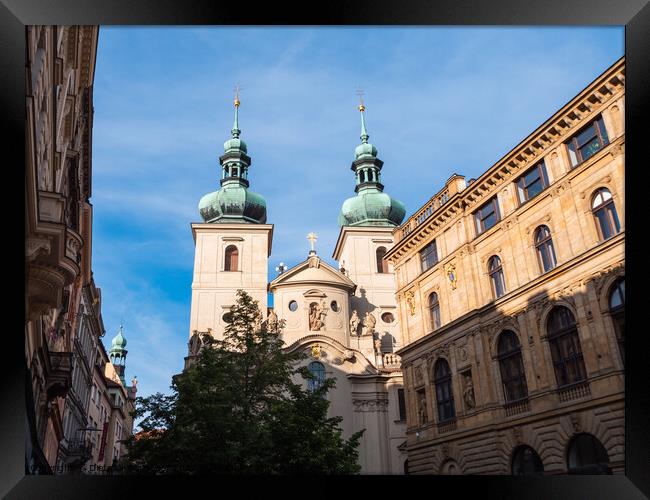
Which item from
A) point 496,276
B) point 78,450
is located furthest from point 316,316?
point 496,276

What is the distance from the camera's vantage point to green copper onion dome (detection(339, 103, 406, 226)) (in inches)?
2099

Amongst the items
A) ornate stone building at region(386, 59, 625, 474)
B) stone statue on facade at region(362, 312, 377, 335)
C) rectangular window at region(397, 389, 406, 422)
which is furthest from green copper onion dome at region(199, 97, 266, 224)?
ornate stone building at region(386, 59, 625, 474)

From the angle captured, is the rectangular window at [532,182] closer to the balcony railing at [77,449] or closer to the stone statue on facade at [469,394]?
the stone statue on facade at [469,394]

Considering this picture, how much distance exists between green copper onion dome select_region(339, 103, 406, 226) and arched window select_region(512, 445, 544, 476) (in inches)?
1376

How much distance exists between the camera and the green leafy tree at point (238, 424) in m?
15.6

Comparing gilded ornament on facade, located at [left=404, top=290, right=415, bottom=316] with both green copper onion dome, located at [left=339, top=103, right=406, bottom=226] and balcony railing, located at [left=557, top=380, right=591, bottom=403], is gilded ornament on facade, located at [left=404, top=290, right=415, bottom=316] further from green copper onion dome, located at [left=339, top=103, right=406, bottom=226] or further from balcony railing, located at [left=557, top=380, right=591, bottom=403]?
green copper onion dome, located at [left=339, top=103, right=406, bottom=226]

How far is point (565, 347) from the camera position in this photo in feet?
57.7

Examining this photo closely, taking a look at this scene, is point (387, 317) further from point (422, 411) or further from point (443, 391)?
point (443, 391)

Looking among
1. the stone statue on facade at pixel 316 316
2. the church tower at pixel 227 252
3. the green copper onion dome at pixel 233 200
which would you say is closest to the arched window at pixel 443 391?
the stone statue on facade at pixel 316 316

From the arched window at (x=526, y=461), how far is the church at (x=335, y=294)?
18173 millimetres

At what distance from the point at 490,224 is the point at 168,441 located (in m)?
13.2

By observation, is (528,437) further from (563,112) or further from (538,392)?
(563,112)

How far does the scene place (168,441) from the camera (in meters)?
15.9
